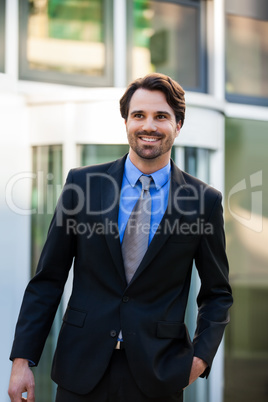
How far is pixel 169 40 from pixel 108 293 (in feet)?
10.8

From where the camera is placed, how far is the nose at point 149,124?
94.5 inches

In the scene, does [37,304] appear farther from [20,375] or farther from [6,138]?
[6,138]

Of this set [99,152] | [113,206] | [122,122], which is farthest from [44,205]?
[113,206]

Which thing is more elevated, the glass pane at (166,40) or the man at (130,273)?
the glass pane at (166,40)

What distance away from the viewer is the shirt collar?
2.49 m

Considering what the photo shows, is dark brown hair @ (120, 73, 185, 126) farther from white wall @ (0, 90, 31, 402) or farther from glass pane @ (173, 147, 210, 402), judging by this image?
glass pane @ (173, 147, 210, 402)

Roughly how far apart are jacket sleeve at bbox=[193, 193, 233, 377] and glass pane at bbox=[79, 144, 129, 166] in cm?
222

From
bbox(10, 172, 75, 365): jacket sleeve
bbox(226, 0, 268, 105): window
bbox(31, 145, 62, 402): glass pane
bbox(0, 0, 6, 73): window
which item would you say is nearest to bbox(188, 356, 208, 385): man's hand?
bbox(10, 172, 75, 365): jacket sleeve

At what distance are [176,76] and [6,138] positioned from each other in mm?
1517

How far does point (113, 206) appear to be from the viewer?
2416mm

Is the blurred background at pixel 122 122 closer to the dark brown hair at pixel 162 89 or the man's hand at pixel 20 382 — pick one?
the dark brown hair at pixel 162 89

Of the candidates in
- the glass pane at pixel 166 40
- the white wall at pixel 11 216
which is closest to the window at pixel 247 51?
the glass pane at pixel 166 40

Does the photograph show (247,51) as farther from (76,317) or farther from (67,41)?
(76,317)

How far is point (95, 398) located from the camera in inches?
92.4
